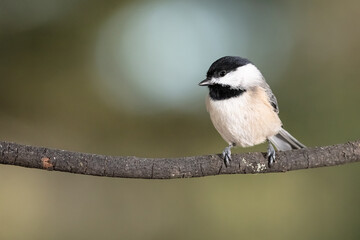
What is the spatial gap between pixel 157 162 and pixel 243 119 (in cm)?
35

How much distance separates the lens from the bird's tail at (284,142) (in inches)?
56.7

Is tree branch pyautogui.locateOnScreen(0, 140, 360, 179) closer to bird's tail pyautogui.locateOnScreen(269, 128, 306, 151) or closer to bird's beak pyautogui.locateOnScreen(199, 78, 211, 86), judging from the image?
bird's beak pyautogui.locateOnScreen(199, 78, 211, 86)

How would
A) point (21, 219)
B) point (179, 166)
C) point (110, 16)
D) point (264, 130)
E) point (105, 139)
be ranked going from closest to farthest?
1. point (179, 166)
2. point (264, 130)
3. point (21, 219)
4. point (105, 139)
5. point (110, 16)

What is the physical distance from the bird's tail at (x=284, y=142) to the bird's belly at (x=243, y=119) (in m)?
0.09

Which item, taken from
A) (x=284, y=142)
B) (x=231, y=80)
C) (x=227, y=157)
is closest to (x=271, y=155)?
(x=227, y=157)

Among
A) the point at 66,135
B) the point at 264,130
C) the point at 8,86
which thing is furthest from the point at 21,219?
the point at 264,130

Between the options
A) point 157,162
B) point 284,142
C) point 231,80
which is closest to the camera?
point 157,162

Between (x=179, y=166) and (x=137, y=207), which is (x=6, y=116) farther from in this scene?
(x=179, y=166)

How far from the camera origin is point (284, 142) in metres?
1.46

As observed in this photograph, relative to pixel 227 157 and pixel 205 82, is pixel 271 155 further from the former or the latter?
pixel 205 82

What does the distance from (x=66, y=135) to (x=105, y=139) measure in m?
0.19

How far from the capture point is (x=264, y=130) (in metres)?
1.34

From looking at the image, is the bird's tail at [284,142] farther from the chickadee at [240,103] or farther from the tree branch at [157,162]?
the tree branch at [157,162]

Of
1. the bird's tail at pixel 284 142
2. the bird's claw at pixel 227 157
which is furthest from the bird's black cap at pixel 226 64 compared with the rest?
the bird's tail at pixel 284 142
